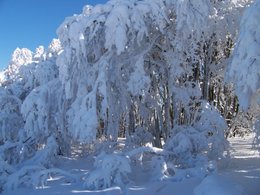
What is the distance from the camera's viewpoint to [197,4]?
12156 millimetres

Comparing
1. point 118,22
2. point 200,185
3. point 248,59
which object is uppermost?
point 118,22

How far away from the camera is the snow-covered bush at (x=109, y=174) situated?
9.84 metres

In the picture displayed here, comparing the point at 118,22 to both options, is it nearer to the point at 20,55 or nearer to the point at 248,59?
the point at 248,59

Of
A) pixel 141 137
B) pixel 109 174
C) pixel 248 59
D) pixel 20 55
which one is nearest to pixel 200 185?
pixel 248 59

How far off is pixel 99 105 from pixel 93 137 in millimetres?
1529

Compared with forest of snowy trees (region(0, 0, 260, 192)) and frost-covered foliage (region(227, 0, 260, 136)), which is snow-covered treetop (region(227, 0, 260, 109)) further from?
forest of snowy trees (region(0, 0, 260, 192))

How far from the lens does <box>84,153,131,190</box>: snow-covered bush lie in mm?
9844

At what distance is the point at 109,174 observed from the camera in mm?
9984

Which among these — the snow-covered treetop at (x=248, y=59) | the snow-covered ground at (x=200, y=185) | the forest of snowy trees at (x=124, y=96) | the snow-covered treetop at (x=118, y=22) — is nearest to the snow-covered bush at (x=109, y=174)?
the forest of snowy trees at (x=124, y=96)

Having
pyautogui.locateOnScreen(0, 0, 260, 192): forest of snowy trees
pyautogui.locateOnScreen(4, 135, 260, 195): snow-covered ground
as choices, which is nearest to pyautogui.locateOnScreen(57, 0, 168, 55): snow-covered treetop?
pyautogui.locateOnScreen(0, 0, 260, 192): forest of snowy trees

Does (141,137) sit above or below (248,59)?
below

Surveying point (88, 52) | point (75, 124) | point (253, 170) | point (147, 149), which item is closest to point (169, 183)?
point (147, 149)

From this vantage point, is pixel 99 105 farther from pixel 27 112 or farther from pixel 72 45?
pixel 27 112

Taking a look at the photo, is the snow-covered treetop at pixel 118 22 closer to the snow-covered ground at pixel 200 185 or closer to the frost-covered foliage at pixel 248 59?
the snow-covered ground at pixel 200 185
